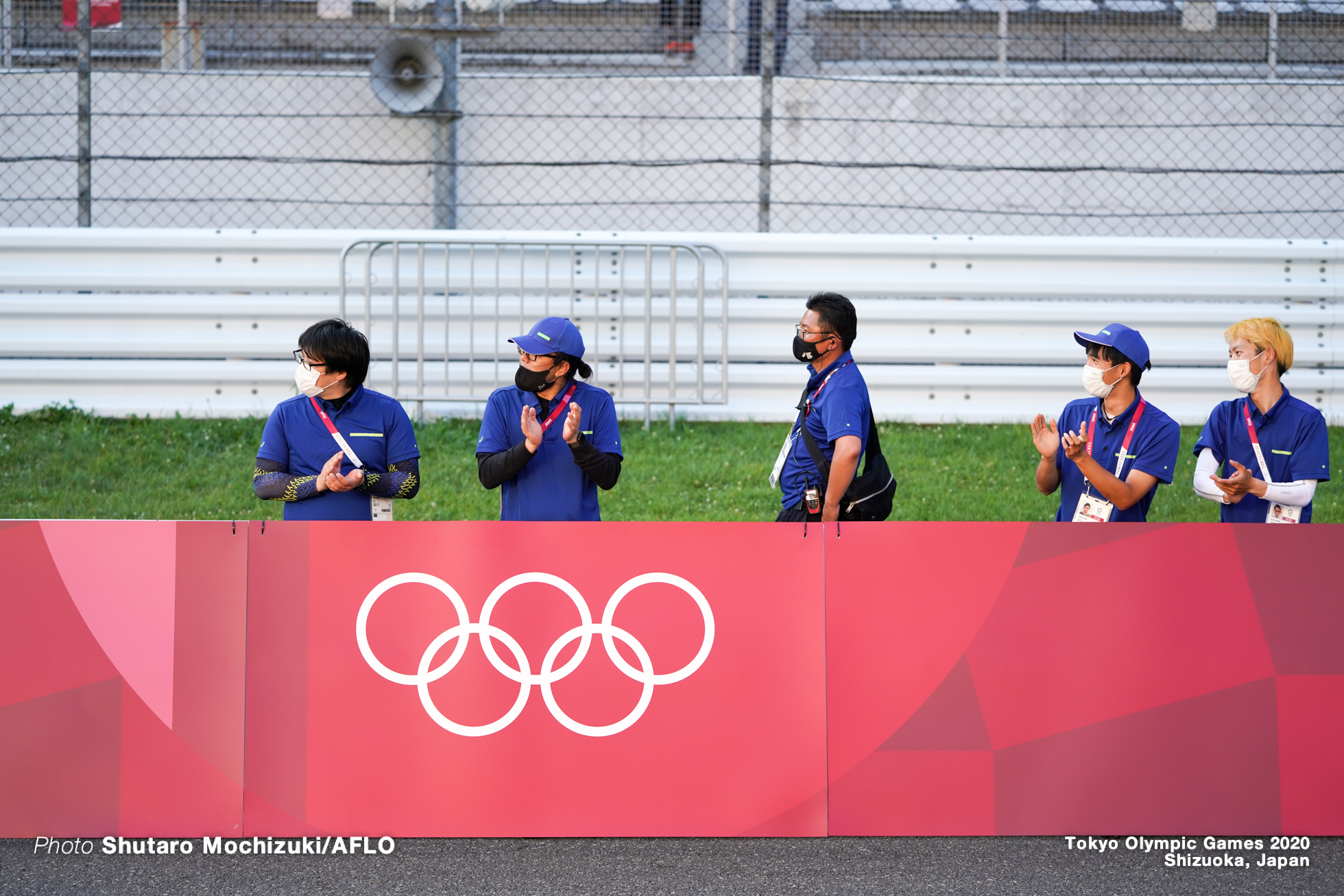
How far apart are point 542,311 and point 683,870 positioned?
16.0ft

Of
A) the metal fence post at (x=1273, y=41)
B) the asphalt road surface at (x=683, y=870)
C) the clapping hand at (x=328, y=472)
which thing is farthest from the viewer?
the metal fence post at (x=1273, y=41)

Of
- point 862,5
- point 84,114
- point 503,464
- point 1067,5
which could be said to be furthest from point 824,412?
point 1067,5

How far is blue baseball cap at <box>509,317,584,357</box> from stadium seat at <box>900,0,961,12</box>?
265 inches

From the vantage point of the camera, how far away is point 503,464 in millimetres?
4504

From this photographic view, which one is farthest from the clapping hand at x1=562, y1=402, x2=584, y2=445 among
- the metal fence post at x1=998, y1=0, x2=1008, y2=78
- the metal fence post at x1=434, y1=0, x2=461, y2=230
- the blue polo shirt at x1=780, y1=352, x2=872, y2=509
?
the metal fence post at x1=998, y1=0, x2=1008, y2=78

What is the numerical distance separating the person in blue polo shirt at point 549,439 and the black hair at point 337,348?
22.8 inches

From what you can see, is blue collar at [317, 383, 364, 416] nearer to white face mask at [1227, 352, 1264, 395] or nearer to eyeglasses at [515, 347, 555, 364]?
eyeglasses at [515, 347, 555, 364]

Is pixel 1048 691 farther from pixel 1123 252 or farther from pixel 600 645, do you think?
pixel 1123 252

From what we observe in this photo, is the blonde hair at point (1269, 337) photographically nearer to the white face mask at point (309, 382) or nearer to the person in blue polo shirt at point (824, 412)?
the person in blue polo shirt at point (824, 412)

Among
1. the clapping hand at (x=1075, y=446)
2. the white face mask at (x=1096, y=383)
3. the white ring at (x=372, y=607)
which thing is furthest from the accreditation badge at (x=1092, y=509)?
the white ring at (x=372, y=607)

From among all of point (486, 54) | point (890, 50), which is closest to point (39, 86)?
point (486, 54)

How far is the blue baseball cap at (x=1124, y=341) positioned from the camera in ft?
15.3

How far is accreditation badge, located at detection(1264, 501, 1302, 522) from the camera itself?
15.4 ft

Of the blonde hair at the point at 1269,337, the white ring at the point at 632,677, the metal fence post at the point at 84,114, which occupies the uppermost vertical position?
the metal fence post at the point at 84,114
